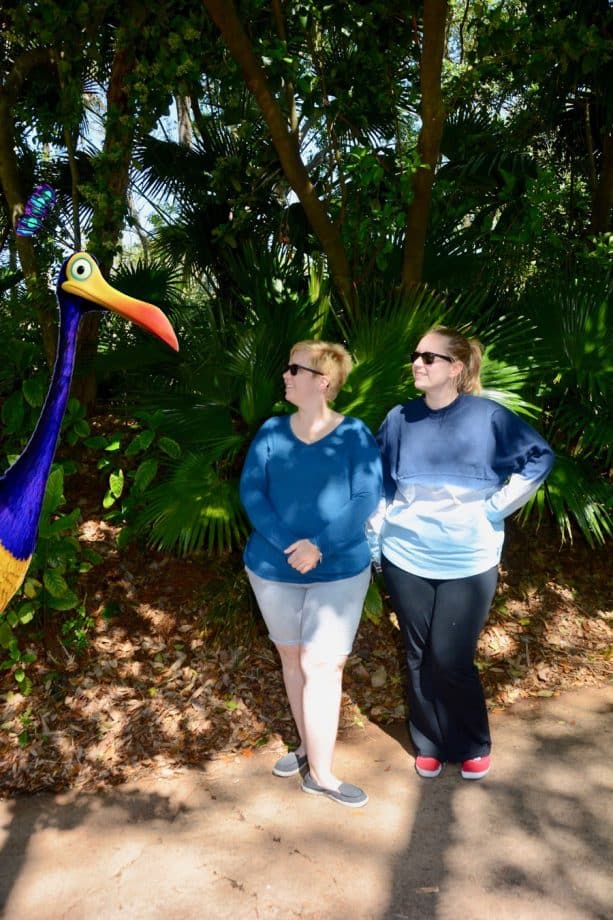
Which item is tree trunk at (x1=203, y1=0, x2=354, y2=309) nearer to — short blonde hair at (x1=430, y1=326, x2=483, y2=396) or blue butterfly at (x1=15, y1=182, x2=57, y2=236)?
short blonde hair at (x1=430, y1=326, x2=483, y2=396)

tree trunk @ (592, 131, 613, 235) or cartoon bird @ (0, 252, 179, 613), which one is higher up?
tree trunk @ (592, 131, 613, 235)

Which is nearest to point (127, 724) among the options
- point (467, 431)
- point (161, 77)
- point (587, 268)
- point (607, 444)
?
point (467, 431)

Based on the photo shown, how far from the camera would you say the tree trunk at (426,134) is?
13.8 feet

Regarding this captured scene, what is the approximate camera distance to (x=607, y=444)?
428 cm

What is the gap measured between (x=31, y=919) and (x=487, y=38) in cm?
485

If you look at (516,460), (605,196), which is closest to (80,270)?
(516,460)

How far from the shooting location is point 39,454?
233 centimetres

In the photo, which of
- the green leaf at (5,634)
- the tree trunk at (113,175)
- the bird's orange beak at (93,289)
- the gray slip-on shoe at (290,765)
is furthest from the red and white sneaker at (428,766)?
the tree trunk at (113,175)

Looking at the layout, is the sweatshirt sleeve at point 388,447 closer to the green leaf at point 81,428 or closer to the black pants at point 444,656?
the black pants at point 444,656

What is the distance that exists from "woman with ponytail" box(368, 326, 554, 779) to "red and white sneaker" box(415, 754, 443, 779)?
275 millimetres

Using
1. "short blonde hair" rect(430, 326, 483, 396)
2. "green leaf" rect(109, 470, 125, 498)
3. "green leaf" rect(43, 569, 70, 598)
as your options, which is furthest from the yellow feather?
"green leaf" rect(109, 470, 125, 498)

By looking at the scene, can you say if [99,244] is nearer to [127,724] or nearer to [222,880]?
[127,724]

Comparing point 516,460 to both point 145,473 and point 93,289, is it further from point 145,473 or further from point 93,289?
point 145,473

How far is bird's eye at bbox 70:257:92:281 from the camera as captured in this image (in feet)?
7.41
